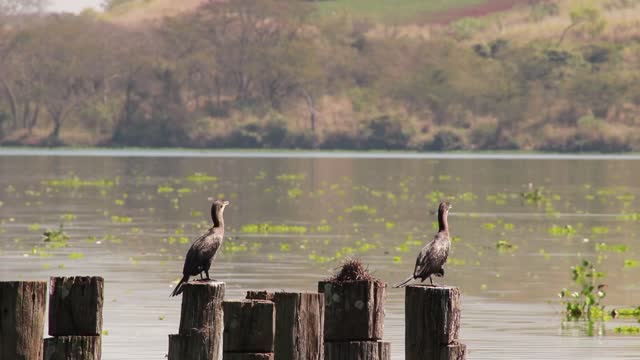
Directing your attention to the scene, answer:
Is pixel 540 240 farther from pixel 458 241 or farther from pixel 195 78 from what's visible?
pixel 195 78

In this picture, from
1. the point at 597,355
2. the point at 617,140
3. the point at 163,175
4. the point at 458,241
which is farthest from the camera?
the point at 617,140

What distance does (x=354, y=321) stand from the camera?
12.7 m

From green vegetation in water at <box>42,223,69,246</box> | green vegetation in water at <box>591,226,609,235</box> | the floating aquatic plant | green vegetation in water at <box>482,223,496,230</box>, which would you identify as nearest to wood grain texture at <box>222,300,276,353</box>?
the floating aquatic plant

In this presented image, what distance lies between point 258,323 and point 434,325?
47.4 inches

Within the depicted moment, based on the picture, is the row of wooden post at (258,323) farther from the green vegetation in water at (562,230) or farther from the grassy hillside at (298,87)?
the grassy hillside at (298,87)

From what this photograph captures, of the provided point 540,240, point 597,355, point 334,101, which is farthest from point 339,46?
point 597,355

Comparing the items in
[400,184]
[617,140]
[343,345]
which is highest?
[617,140]

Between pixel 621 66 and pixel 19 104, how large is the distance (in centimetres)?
5912

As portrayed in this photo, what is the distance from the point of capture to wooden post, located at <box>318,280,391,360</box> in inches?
500

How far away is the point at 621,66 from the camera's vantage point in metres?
182

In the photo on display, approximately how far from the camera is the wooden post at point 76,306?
493 inches

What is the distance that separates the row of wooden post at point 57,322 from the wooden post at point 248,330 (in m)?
0.92

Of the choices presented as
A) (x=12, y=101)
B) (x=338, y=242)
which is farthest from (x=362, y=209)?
(x=12, y=101)

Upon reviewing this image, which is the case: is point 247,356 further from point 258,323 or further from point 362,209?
point 362,209
